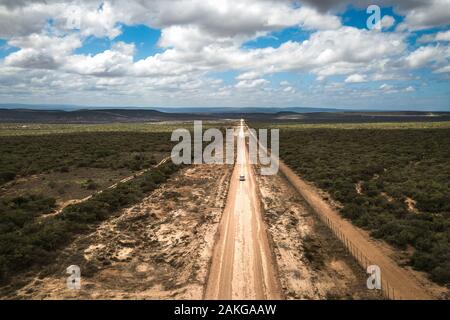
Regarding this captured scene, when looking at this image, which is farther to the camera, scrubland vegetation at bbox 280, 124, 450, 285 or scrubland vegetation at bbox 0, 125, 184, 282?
scrubland vegetation at bbox 280, 124, 450, 285

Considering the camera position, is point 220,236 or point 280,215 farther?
point 280,215

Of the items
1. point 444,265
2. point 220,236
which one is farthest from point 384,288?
point 220,236

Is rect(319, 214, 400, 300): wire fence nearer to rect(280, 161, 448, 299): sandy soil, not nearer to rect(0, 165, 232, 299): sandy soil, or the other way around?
rect(280, 161, 448, 299): sandy soil

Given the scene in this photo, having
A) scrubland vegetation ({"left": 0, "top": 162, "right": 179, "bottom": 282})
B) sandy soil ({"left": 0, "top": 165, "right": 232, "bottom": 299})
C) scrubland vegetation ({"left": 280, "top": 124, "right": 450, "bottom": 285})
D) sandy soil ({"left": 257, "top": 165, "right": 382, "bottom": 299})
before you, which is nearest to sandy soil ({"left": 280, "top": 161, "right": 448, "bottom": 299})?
scrubland vegetation ({"left": 280, "top": 124, "right": 450, "bottom": 285})

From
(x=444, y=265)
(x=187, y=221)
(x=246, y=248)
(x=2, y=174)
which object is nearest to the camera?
(x=444, y=265)

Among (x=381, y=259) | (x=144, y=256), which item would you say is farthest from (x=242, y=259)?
(x=381, y=259)
